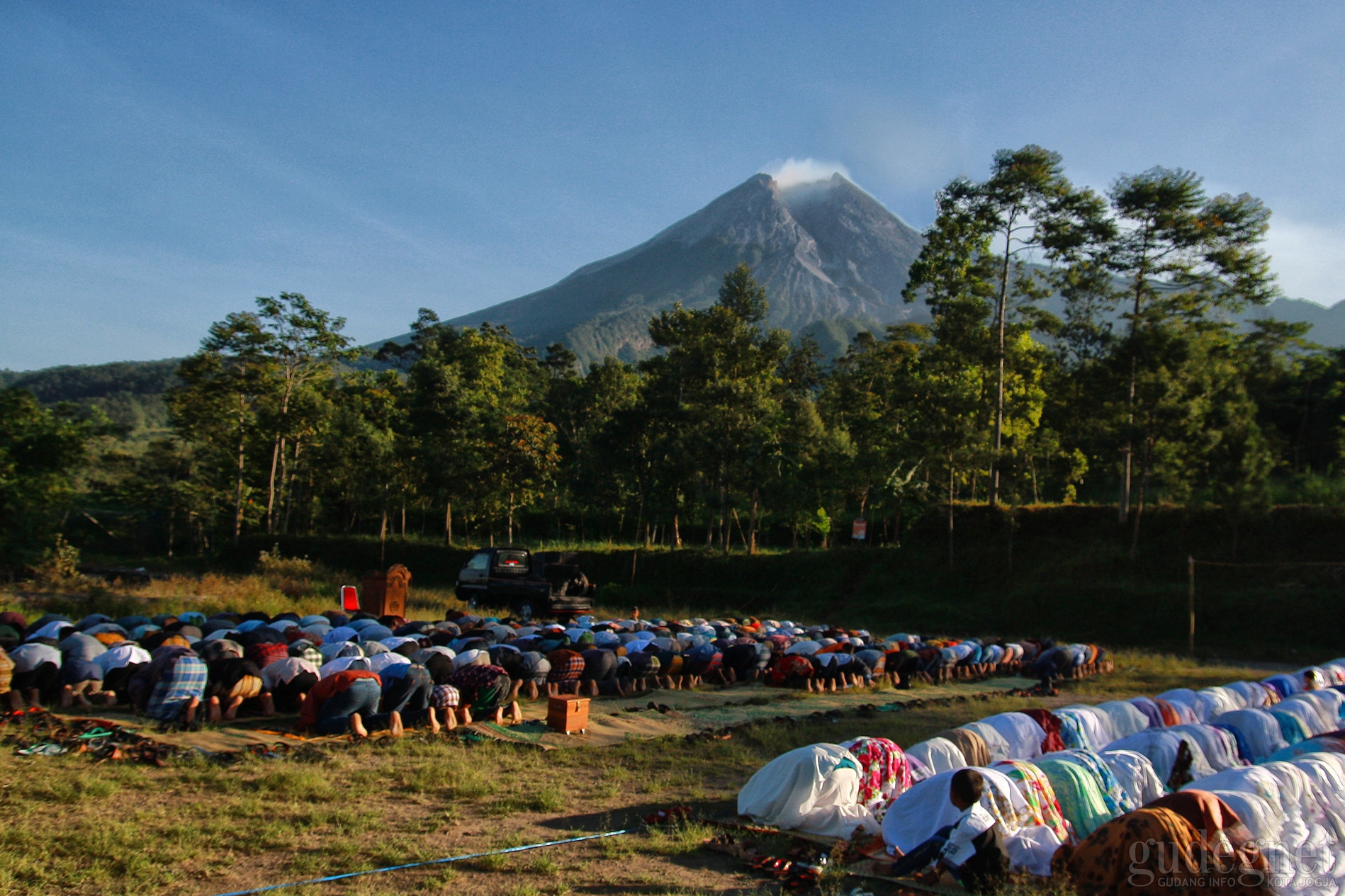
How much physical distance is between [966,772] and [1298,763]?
7.65ft

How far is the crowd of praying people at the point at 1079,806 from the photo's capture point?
186 inches

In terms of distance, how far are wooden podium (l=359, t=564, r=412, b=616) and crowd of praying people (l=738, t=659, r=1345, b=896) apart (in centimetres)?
1542

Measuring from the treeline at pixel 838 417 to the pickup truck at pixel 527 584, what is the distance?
9.53 meters

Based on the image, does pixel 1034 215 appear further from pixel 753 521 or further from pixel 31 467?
pixel 31 467

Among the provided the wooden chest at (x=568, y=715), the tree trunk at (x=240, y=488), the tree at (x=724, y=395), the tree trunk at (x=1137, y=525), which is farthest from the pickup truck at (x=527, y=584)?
the tree trunk at (x=240, y=488)

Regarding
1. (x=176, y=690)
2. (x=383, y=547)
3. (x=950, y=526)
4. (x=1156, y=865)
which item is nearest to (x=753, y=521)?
(x=950, y=526)

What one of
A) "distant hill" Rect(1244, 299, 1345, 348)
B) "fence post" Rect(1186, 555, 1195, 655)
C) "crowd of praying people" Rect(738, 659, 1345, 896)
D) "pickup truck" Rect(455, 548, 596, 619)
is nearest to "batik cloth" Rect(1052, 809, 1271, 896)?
"crowd of praying people" Rect(738, 659, 1345, 896)

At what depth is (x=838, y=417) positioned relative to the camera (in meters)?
42.4

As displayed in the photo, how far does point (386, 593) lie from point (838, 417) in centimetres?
2712

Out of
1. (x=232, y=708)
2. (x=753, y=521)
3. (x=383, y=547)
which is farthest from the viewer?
(x=383, y=547)

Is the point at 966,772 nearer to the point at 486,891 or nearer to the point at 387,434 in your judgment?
the point at 486,891

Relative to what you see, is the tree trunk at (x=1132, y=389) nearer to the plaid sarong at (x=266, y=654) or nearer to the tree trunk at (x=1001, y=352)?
the tree trunk at (x=1001, y=352)

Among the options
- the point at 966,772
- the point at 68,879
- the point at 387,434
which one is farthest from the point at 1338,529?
the point at 387,434

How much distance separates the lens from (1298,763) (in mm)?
5734
